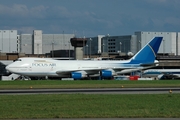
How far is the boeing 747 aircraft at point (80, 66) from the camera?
77562 millimetres

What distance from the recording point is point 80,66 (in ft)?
269

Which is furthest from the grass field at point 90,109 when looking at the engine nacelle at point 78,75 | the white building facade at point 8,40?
the white building facade at point 8,40

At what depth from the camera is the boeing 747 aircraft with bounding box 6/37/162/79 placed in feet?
254

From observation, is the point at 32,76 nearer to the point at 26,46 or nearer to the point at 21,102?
the point at 21,102

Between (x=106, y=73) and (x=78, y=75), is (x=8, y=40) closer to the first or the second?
(x=78, y=75)

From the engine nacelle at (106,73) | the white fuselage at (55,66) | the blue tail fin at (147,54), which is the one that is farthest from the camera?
the blue tail fin at (147,54)

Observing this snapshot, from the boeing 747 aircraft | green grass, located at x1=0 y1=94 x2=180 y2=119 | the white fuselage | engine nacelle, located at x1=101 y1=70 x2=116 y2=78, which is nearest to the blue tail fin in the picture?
the boeing 747 aircraft

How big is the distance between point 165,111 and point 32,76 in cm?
5655

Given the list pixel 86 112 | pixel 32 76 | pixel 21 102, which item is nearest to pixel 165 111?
pixel 86 112

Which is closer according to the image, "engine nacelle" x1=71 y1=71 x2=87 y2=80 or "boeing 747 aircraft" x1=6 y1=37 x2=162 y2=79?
"boeing 747 aircraft" x1=6 y1=37 x2=162 y2=79

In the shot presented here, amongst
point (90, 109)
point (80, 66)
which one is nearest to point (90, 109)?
point (90, 109)

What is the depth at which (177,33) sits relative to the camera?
194375mm

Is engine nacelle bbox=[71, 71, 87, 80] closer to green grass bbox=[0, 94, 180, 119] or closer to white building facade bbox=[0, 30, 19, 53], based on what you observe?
green grass bbox=[0, 94, 180, 119]

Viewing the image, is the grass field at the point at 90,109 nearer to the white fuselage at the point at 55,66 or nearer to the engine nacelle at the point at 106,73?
the white fuselage at the point at 55,66
